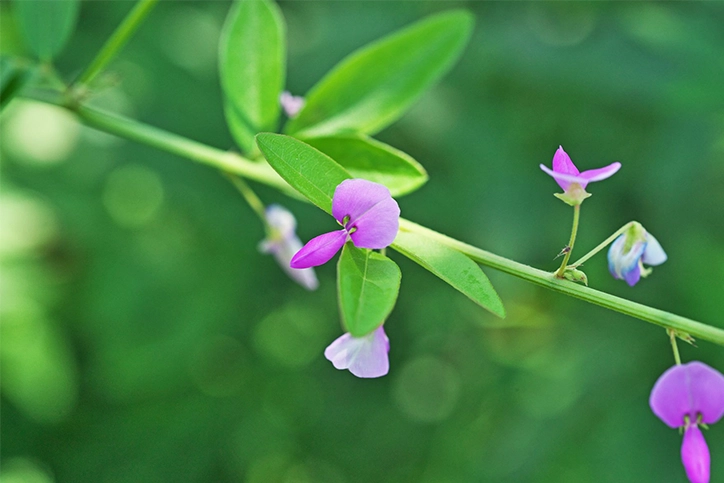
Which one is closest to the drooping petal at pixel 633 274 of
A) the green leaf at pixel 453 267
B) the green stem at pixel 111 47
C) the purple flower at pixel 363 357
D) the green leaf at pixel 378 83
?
the green leaf at pixel 453 267

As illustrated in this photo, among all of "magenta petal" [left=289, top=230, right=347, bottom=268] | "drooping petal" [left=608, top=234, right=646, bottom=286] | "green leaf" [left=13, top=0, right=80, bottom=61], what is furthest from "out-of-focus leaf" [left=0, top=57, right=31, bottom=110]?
"drooping petal" [left=608, top=234, right=646, bottom=286]

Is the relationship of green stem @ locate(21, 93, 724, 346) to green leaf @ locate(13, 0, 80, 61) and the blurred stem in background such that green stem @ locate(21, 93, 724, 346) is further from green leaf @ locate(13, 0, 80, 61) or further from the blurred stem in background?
green leaf @ locate(13, 0, 80, 61)

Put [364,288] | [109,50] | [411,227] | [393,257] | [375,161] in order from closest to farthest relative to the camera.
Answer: [364,288]
[411,227]
[375,161]
[109,50]
[393,257]

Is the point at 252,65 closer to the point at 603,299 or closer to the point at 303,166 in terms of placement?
the point at 303,166

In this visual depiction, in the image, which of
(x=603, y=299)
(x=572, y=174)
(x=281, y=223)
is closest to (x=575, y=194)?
(x=572, y=174)

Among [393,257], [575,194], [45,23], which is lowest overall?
[393,257]
